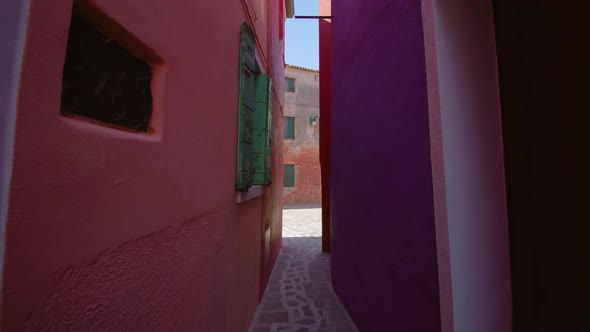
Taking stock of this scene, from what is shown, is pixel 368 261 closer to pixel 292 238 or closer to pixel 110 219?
pixel 110 219

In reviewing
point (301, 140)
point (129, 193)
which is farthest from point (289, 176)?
point (129, 193)

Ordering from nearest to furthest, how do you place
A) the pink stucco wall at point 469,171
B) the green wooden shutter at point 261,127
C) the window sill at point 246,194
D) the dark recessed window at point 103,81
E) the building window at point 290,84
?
the dark recessed window at point 103,81 → the pink stucco wall at point 469,171 → the window sill at point 246,194 → the green wooden shutter at point 261,127 → the building window at point 290,84

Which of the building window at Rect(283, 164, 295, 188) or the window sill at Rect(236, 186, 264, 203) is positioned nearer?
the window sill at Rect(236, 186, 264, 203)

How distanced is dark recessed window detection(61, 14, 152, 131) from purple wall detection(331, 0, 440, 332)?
6.27ft

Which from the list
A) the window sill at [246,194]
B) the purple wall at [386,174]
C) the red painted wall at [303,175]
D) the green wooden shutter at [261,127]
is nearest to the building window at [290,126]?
the red painted wall at [303,175]

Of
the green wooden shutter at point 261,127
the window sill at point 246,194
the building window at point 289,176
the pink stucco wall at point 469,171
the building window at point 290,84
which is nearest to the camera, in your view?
the pink stucco wall at point 469,171

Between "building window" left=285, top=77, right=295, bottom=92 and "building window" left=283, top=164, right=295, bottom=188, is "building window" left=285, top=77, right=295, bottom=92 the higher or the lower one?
the higher one

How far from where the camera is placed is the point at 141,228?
1174 millimetres

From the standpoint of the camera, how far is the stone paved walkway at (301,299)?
3.54 metres

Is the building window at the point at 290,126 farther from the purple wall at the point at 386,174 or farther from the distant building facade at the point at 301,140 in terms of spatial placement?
the purple wall at the point at 386,174

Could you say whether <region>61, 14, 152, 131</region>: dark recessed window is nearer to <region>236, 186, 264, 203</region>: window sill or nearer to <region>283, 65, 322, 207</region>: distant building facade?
<region>236, 186, 264, 203</region>: window sill

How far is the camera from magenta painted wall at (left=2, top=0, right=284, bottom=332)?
686 mm

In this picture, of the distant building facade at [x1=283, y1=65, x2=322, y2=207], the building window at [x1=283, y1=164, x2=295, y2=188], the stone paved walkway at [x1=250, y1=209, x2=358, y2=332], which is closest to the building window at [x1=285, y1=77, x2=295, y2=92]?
the distant building facade at [x1=283, y1=65, x2=322, y2=207]

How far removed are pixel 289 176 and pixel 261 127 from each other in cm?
1557
